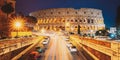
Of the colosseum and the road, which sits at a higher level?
the colosseum

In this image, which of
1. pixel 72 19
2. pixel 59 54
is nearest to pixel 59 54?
pixel 59 54

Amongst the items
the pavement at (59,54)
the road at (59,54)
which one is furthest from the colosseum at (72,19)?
the pavement at (59,54)

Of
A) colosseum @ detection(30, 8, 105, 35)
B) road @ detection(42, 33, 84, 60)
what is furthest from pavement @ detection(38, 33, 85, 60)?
colosseum @ detection(30, 8, 105, 35)

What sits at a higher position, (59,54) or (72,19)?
(72,19)

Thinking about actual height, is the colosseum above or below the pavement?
above

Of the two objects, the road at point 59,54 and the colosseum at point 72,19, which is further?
the colosseum at point 72,19

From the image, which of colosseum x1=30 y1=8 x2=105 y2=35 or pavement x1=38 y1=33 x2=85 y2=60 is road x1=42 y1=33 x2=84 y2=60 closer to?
pavement x1=38 y1=33 x2=85 y2=60

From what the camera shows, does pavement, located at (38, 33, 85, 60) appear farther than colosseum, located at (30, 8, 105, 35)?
No

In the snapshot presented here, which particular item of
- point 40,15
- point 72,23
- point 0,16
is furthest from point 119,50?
point 40,15

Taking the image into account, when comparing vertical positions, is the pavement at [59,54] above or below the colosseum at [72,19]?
below

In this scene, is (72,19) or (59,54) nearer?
(59,54)

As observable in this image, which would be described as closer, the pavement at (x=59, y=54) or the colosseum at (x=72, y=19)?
the pavement at (x=59, y=54)

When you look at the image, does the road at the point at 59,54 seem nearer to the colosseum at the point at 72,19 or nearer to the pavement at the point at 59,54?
the pavement at the point at 59,54

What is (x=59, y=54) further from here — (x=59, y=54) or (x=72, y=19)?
(x=72, y=19)
